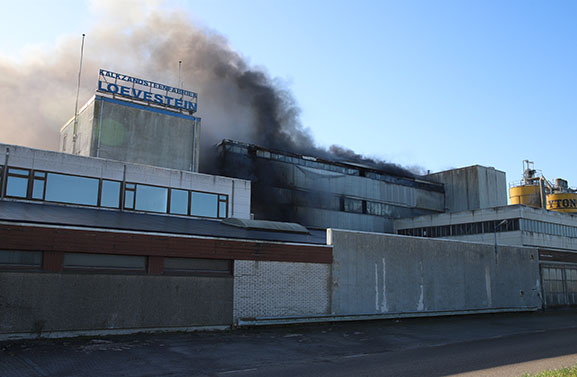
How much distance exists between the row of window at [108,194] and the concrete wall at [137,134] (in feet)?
21.5

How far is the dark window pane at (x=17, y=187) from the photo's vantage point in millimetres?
22047

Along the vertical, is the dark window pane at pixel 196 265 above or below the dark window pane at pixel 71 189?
below

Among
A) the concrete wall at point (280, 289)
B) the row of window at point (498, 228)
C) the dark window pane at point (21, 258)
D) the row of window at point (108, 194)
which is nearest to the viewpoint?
the dark window pane at point (21, 258)

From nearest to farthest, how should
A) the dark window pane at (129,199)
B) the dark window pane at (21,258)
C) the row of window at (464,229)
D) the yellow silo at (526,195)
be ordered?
the dark window pane at (21,258) < the dark window pane at (129,199) < the row of window at (464,229) < the yellow silo at (526,195)

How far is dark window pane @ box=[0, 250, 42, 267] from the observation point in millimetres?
15727

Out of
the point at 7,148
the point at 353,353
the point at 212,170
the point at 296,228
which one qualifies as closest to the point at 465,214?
the point at 212,170

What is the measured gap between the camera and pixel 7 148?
2228cm

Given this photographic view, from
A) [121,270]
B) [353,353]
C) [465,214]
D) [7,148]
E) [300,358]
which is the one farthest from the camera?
[465,214]

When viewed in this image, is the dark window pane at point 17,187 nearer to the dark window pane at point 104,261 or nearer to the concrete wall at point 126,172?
the concrete wall at point 126,172

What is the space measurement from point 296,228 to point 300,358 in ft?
40.5

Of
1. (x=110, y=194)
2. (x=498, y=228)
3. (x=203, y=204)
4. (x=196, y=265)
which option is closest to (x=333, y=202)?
(x=498, y=228)

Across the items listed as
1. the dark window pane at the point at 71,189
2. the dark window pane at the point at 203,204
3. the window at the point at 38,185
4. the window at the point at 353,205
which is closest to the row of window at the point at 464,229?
the window at the point at 353,205

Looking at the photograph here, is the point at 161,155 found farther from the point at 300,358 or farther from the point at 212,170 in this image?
the point at 300,358

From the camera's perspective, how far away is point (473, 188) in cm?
6328
